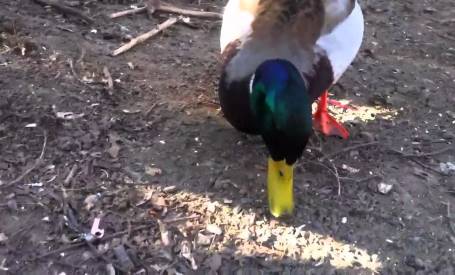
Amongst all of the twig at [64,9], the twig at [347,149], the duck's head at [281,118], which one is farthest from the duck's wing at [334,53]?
the twig at [64,9]

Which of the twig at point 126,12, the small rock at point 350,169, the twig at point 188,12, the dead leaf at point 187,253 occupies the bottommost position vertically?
the twig at point 188,12

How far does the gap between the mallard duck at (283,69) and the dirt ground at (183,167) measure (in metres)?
0.22

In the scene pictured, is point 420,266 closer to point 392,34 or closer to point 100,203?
point 100,203

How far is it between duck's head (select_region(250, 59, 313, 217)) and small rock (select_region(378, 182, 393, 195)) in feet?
1.68

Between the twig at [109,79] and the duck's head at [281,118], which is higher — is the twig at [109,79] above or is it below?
below

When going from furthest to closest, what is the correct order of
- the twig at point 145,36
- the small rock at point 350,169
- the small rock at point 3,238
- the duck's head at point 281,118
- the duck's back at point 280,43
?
the twig at point 145,36
the small rock at point 350,169
the duck's back at point 280,43
the small rock at point 3,238
the duck's head at point 281,118

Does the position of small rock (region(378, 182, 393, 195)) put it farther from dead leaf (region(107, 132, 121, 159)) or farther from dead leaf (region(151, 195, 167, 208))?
dead leaf (region(107, 132, 121, 159))

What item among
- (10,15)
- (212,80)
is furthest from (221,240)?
(10,15)

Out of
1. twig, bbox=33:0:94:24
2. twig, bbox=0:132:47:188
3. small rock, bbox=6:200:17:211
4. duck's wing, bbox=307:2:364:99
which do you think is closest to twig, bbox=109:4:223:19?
twig, bbox=33:0:94:24

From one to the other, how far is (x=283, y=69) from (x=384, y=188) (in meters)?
0.86

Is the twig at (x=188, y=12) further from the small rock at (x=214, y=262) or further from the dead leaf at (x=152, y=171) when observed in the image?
the small rock at (x=214, y=262)

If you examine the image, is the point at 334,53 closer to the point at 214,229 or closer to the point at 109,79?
the point at 214,229

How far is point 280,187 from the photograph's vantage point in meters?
2.99

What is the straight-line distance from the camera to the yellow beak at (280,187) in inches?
115
